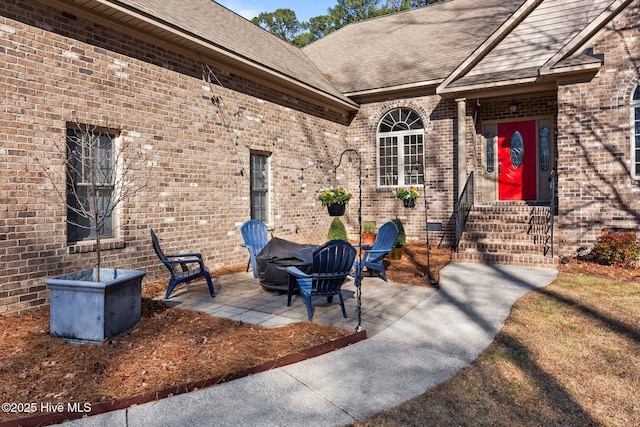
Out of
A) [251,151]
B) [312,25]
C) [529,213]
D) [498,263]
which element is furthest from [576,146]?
[312,25]

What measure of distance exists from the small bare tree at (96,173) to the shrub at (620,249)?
9159mm

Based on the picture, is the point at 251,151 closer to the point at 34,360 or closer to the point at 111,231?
the point at 111,231

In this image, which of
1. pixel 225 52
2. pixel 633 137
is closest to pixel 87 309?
pixel 225 52

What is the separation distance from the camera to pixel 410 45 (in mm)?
14250

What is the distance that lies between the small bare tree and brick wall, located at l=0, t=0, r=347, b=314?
4.7 inches

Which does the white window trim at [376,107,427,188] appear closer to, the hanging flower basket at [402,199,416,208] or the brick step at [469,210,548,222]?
the hanging flower basket at [402,199,416,208]

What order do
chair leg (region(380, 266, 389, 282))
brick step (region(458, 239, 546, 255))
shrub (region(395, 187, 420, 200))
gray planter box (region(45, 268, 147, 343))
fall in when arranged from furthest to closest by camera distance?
shrub (region(395, 187, 420, 200)), brick step (region(458, 239, 546, 255)), chair leg (region(380, 266, 389, 282)), gray planter box (region(45, 268, 147, 343))

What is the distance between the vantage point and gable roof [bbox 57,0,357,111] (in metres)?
6.66

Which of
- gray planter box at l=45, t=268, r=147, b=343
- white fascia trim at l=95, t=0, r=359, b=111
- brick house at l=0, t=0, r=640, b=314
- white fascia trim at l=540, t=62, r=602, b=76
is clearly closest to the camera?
gray planter box at l=45, t=268, r=147, b=343

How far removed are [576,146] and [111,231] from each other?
9886mm

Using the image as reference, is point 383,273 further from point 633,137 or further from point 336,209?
point 633,137

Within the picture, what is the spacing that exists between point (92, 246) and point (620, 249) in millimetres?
9829

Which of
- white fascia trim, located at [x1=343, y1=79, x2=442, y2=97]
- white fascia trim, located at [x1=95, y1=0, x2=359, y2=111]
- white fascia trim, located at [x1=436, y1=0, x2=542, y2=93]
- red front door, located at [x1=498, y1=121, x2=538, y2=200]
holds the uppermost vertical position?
white fascia trim, located at [x1=436, y1=0, x2=542, y2=93]

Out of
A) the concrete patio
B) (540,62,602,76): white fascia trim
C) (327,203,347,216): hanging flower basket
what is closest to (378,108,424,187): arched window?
(327,203,347,216): hanging flower basket
